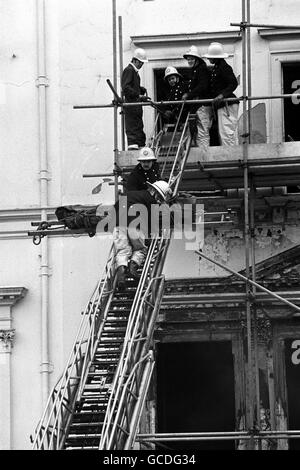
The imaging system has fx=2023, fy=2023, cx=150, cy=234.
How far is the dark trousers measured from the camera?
105ft

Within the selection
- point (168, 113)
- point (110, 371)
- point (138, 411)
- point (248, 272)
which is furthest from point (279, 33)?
point (138, 411)

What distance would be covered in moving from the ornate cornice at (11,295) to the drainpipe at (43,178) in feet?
1.13

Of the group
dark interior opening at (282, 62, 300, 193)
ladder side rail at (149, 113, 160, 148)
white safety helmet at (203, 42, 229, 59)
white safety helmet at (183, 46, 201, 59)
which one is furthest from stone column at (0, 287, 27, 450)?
dark interior opening at (282, 62, 300, 193)

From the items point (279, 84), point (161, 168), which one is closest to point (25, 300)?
point (161, 168)

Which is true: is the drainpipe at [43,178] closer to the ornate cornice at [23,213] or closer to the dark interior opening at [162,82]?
the ornate cornice at [23,213]

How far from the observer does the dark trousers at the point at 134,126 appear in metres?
31.9

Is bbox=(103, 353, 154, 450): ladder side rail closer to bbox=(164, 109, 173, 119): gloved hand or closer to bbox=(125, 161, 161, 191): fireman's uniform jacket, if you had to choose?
bbox=(125, 161, 161, 191): fireman's uniform jacket

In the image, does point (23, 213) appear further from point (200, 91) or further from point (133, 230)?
point (133, 230)

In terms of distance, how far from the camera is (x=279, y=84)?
32844 millimetres

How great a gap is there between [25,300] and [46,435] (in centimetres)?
647

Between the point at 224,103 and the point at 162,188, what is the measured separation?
2.54m

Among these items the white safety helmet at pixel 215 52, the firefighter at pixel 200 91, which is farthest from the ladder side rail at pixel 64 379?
the white safety helmet at pixel 215 52

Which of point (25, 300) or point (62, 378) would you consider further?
point (25, 300)
